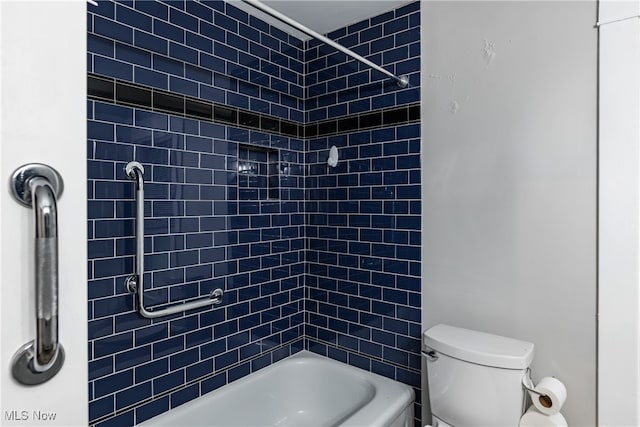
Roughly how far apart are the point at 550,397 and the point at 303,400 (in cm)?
143

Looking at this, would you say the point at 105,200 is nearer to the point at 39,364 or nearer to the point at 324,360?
the point at 39,364

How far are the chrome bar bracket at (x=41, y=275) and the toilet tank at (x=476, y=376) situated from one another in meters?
1.62

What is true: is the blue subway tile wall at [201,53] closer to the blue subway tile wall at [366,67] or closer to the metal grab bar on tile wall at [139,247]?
the blue subway tile wall at [366,67]

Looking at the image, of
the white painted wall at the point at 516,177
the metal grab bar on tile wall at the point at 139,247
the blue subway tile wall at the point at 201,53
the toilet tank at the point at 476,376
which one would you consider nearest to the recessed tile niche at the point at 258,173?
the blue subway tile wall at the point at 201,53

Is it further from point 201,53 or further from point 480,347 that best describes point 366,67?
point 480,347

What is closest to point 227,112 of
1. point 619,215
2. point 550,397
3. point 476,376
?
point 476,376

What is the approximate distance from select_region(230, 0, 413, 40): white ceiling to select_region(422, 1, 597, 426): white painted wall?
1.06 feet

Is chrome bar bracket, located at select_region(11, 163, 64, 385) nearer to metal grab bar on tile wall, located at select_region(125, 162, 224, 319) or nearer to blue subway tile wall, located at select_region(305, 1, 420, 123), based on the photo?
metal grab bar on tile wall, located at select_region(125, 162, 224, 319)

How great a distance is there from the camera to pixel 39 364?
1.63 feet

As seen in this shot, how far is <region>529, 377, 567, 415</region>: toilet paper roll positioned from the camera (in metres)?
1.52

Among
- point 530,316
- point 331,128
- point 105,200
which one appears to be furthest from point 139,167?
point 530,316

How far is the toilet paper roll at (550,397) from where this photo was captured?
152 cm

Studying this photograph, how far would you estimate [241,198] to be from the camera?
223cm

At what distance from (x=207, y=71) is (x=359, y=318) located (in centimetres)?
167
